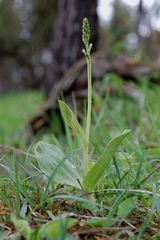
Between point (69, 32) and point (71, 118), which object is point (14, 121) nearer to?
point (69, 32)

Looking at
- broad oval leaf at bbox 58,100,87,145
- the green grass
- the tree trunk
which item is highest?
broad oval leaf at bbox 58,100,87,145

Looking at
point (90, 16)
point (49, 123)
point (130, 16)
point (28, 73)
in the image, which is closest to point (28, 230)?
point (49, 123)

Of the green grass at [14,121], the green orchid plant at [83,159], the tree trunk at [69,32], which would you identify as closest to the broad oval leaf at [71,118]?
the green orchid plant at [83,159]

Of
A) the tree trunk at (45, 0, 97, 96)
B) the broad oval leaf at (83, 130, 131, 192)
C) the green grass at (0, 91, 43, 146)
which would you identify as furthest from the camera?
the tree trunk at (45, 0, 97, 96)

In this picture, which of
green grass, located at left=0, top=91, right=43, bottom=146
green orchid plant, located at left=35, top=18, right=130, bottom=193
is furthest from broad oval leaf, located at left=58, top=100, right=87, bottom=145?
green grass, located at left=0, top=91, right=43, bottom=146

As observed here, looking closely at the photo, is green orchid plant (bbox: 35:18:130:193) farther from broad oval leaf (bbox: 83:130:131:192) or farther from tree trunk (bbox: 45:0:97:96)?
tree trunk (bbox: 45:0:97:96)

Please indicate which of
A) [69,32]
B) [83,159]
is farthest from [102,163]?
[69,32]

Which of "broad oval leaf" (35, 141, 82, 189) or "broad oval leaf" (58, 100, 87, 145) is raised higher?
"broad oval leaf" (58, 100, 87, 145)
